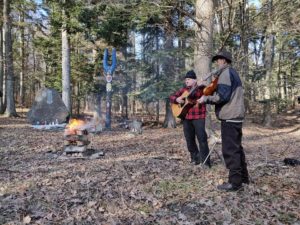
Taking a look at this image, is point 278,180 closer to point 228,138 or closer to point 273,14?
point 228,138

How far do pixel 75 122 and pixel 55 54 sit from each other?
39.7 ft

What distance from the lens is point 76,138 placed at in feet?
26.0

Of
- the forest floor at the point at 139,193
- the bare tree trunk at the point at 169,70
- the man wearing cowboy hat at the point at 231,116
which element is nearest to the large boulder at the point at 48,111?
the bare tree trunk at the point at 169,70

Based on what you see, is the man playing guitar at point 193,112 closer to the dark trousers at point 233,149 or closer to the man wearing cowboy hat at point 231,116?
the man wearing cowboy hat at point 231,116

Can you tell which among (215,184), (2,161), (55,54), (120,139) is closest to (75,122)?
(2,161)

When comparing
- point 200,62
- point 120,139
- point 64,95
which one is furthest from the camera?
point 64,95

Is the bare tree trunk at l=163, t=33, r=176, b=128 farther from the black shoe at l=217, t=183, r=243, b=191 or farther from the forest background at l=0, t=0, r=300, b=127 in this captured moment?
the black shoe at l=217, t=183, r=243, b=191

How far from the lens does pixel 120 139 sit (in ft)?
36.8

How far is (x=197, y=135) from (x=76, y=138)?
3095mm

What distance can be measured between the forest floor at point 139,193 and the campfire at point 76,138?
42 centimetres

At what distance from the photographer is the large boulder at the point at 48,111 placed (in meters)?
14.1

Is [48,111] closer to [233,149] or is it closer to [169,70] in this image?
[169,70]

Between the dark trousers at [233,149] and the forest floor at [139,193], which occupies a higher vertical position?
the dark trousers at [233,149]

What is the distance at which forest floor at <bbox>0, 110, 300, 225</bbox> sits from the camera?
402cm
